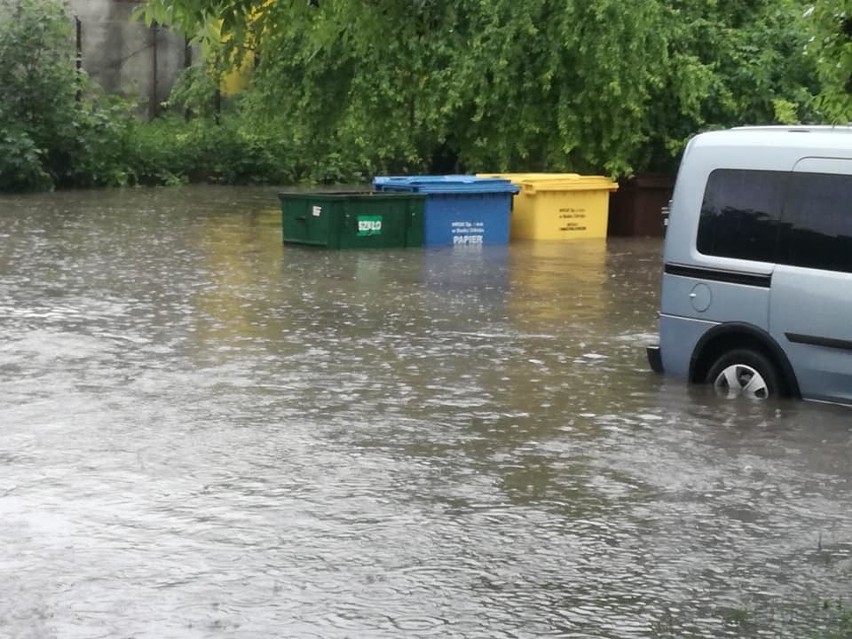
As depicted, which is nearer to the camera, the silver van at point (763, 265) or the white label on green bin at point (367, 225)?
the silver van at point (763, 265)

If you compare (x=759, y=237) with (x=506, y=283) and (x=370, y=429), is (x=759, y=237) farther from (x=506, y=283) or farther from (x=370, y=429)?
(x=506, y=283)

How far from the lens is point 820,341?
9.54 metres

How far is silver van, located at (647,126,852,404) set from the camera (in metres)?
9.53

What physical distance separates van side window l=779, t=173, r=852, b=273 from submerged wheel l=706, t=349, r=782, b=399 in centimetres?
73

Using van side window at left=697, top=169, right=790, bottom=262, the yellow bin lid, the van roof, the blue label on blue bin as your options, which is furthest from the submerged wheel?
the yellow bin lid

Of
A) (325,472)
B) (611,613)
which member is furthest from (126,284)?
(611,613)

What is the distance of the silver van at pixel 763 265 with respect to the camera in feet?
31.3

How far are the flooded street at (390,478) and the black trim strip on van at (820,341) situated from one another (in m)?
0.45

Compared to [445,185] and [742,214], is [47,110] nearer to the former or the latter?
[445,185]

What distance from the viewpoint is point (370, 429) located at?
366 inches

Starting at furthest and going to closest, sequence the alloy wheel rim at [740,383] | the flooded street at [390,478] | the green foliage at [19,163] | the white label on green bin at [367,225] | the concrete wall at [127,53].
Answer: the concrete wall at [127,53]
the green foliage at [19,163]
the white label on green bin at [367,225]
the alloy wheel rim at [740,383]
the flooded street at [390,478]

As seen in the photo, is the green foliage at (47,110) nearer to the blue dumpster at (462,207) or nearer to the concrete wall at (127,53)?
the concrete wall at (127,53)

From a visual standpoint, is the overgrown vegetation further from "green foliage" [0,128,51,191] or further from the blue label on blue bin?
the blue label on blue bin

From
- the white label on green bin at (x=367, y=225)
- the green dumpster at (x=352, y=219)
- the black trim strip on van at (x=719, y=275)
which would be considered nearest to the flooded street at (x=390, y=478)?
the black trim strip on van at (x=719, y=275)
